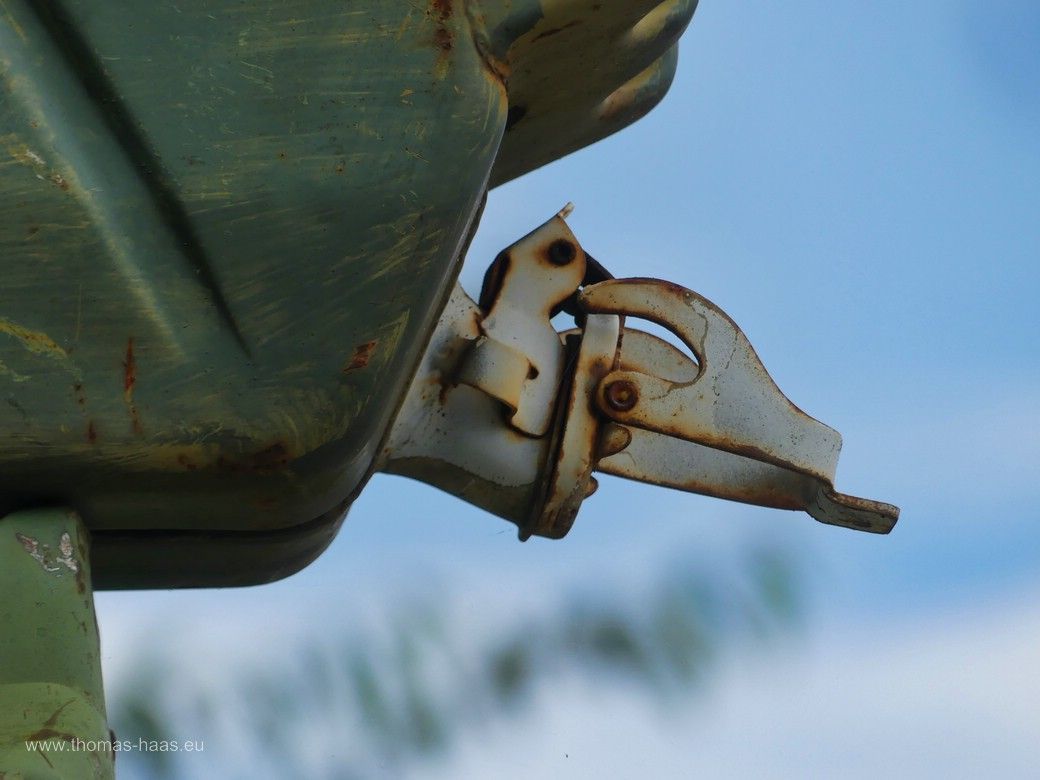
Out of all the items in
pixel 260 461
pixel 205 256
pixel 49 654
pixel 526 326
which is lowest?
pixel 49 654

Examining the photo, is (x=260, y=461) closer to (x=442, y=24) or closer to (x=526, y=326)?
(x=442, y=24)

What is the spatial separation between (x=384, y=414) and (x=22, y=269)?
0.34 metres

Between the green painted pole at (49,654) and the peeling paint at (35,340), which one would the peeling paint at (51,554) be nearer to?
the green painted pole at (49,654)

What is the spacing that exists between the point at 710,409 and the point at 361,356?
0.55 meters

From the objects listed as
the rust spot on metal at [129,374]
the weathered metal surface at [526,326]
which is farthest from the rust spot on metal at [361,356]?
the weathered metal surface at [526,326]

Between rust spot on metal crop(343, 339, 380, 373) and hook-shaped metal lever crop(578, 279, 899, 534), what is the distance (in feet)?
1.56

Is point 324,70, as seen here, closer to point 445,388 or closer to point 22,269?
point 22,269

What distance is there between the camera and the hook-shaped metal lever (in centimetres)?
204

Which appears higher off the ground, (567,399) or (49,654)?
(567,399)

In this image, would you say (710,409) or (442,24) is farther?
(710,409)

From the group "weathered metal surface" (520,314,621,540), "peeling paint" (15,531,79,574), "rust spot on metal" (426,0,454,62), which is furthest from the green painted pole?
"weathered metal surface" (520,314,621,540)

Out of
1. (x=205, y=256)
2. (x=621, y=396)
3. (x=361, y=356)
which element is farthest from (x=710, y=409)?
(x=205, y=256)

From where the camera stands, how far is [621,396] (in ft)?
6.69

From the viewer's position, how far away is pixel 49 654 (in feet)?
4.96
